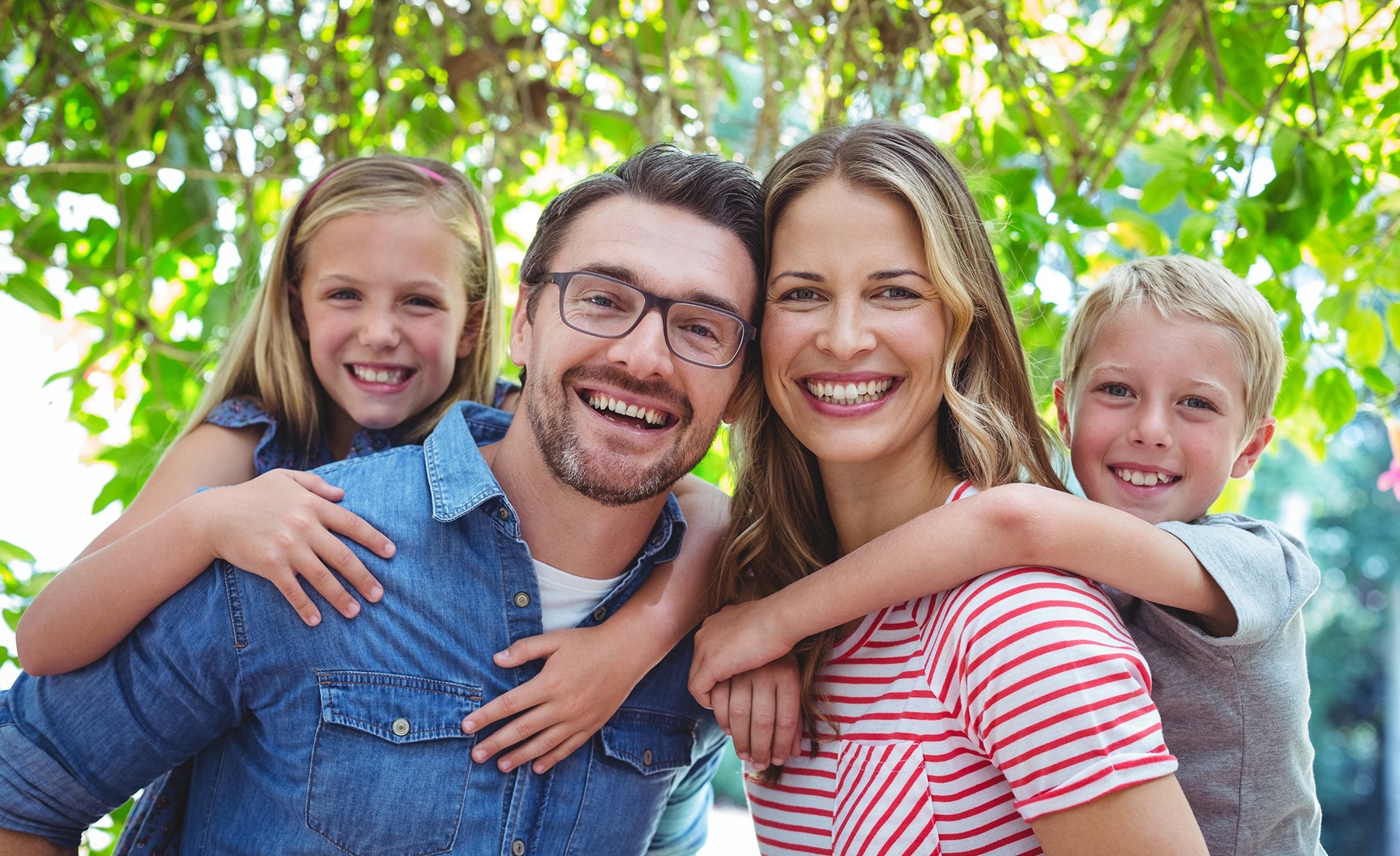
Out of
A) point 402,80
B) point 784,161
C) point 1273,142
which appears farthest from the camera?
point 402,80

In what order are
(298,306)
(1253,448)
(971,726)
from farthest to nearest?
1. (298,306)
2. (1253,448)
3. (971,726)

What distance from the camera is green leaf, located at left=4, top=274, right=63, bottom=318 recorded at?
247 centimetres

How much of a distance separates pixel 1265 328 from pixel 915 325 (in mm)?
687

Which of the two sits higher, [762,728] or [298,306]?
[298,306]

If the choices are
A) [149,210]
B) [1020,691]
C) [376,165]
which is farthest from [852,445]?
[149,210]

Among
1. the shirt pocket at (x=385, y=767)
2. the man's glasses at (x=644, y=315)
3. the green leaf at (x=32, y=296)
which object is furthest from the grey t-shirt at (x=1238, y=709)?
the green leaf at (x=32, y=296)

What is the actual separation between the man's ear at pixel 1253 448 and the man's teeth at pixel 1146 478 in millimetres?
180

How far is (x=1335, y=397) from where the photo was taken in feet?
7.53

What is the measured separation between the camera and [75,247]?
9.31ft

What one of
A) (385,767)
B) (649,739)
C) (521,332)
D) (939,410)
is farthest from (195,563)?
(939,410)

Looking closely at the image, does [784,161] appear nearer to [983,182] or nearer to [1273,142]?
[983,182]

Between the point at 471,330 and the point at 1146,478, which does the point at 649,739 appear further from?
the point at 471,330

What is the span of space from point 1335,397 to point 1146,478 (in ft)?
2.64

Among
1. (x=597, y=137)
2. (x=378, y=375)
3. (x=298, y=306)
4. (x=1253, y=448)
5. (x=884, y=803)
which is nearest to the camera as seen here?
(x=884, y=803)
